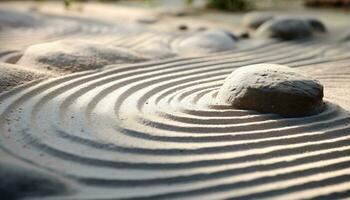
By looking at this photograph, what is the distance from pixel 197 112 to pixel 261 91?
1.20 ft

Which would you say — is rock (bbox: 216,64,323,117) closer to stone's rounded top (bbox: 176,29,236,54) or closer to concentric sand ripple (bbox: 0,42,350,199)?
concentric sand ripple (bbox: 0,42,350,199)

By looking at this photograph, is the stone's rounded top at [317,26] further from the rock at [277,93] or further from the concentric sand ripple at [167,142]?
the rock at [277,93]

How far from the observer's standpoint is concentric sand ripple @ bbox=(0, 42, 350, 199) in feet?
6.58

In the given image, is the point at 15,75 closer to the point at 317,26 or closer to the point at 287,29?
the point at 287,29

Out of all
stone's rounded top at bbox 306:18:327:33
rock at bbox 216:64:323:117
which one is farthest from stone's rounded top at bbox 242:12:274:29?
rock at bbox 216:64:323:117

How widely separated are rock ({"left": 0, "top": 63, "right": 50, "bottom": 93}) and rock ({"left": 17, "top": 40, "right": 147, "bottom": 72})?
189 millimetres

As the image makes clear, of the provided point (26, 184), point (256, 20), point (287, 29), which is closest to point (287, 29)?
point (287, 29)

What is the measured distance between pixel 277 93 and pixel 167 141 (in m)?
0.68

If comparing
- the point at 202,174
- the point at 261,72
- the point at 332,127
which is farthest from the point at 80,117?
the point at 332,127

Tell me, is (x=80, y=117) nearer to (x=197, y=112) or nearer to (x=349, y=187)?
(x=197, y=112)

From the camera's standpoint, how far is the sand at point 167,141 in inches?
78.9

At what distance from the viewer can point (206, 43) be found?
434 centimetres

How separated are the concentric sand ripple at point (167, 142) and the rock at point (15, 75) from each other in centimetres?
8

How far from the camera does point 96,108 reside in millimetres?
2725
